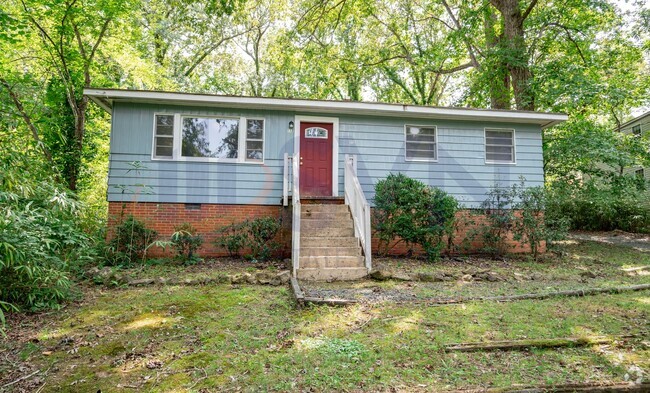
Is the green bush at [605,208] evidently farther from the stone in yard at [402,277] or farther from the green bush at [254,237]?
the green bush at [254,237]

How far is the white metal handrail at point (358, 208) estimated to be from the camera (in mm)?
6929

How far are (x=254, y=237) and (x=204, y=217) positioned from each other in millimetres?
1461

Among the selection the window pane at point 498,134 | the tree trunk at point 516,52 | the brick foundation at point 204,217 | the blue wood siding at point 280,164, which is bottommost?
the brick foundation at point 204,217

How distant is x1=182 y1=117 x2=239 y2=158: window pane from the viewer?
8930 mm

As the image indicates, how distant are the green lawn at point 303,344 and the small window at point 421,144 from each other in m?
5.49

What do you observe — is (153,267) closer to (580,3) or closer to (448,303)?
(448,303)

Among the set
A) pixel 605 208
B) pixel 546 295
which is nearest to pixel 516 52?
pixel 605 208

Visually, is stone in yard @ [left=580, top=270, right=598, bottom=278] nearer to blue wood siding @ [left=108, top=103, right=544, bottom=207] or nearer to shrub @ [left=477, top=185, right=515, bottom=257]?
shrub @ [left=477, top=185, right=515, bottom=257]

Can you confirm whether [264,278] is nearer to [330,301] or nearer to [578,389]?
[330,301]

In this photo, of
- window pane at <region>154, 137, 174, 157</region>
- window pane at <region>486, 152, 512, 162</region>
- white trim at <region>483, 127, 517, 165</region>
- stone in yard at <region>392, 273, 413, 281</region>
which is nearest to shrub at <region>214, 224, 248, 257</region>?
window pane at <region>154, 137, 174, 157</region>

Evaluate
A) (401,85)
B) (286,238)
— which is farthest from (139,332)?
(401,85)

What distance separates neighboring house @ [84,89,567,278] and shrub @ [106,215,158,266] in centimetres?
58

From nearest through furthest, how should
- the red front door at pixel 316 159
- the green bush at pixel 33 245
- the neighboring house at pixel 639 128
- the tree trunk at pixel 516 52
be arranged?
the green bush at pixel 33 245 → the red front door at pixel 316 159 → the tree trunk at pixel 516 52 → the neighboring house at pixel 639 128

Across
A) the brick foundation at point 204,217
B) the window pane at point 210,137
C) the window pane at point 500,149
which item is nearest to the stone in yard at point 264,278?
the brick foundation at point 204,217
